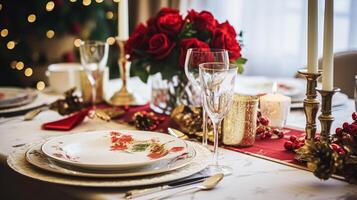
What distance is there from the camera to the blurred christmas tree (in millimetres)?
3104

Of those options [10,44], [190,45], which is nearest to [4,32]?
[10,44]

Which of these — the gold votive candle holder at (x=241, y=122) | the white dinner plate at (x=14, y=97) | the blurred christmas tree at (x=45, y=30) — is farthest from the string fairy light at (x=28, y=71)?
the gold votive candle holder at (x=241, y=122)

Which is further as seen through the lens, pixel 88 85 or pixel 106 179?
pixel 88 85

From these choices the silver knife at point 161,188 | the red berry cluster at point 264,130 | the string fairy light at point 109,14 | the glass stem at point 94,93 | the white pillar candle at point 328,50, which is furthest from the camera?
the string fairy light at point 109,14

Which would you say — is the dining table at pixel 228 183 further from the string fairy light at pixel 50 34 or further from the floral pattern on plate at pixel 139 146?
the string fairy light at pixel 50 34

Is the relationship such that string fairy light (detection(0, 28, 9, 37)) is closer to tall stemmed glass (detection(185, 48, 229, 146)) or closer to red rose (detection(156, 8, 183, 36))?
red rose (detection(156, 8, 183, 36))

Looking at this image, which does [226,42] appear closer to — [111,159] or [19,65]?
[111,159]

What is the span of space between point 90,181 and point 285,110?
1.94 feet

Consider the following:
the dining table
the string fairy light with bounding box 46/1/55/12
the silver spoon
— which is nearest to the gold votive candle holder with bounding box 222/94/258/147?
the dining table

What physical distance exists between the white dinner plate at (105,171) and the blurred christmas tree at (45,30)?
2135mm

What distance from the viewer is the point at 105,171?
1009mm

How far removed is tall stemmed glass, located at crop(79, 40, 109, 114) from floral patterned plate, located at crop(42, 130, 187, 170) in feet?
1.19

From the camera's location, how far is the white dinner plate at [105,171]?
987 millimetres

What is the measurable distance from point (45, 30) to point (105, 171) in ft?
7.99
